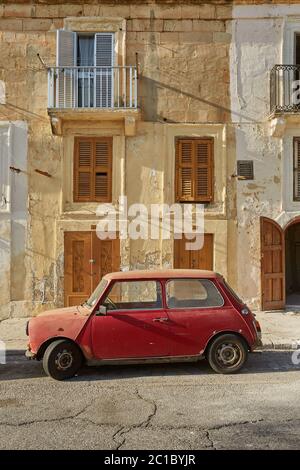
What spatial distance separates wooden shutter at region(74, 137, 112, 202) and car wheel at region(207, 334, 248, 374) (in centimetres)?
705

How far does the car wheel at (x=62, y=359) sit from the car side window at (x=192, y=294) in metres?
1.64

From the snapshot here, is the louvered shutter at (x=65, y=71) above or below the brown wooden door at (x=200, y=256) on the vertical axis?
above

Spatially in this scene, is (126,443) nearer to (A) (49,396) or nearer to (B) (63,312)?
(A) (49,396)

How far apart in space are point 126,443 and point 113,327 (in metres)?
2.60

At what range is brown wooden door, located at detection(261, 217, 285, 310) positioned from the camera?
13.4 m

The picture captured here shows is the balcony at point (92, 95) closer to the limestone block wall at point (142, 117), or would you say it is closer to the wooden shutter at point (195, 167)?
the limestone block wall at point (142, 117)

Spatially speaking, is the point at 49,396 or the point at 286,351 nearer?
the point at 49,396

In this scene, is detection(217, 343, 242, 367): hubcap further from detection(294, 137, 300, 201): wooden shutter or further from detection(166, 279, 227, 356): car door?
detection(294, 137, 300, 201): wooden shutter

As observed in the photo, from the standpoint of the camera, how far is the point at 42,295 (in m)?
13.3

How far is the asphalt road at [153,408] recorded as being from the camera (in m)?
4.87

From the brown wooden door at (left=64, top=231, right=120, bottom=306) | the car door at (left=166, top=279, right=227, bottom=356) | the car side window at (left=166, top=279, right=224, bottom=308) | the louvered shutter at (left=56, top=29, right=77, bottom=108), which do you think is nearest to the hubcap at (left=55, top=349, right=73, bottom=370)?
the car door at (left=166, top=279, right=227, bottom=356)

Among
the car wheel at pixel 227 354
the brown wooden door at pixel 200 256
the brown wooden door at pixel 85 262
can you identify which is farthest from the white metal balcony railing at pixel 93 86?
the car wheel at pixel 227 354

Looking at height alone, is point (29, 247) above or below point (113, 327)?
above
